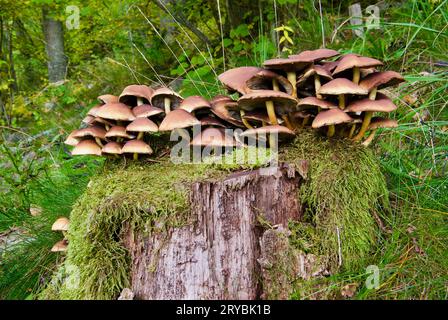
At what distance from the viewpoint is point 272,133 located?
7.82 feet

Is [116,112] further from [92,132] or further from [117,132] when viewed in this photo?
[92,132]

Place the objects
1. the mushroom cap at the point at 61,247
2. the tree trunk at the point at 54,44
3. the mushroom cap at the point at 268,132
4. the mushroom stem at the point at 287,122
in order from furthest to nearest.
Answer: the tree trunk at the point at 54,44, the mushroom cap at the point at 61,247, the mushroom stem at the point at 287,122, the mushroom cap at the point at 268,132

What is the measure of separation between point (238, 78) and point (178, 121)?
49 centimetres

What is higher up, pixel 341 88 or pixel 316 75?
pixel 316 75

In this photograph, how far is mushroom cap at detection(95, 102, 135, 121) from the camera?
7.65 feet

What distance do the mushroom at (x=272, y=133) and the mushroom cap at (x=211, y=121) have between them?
175 mm

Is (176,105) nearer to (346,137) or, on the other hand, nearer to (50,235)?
(346,137)

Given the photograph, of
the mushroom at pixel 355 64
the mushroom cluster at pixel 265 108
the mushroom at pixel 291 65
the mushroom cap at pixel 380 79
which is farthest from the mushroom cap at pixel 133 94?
the mushroom cap at pixel 380 79

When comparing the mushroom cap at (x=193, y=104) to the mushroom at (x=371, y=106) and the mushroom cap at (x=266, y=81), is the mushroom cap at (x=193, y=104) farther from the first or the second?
the mushroom at (x=371, y=106)

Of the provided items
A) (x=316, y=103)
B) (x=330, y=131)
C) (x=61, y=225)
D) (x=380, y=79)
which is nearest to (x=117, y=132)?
(x=61, y=225)

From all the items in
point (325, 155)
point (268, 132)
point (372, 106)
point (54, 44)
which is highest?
point (54, 44)

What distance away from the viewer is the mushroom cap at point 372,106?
215 cm

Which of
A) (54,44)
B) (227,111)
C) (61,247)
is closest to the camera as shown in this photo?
(227,111)

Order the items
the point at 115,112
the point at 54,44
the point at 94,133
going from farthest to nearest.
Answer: the point at 54,44
the point at 94,133
the point at 115,112
